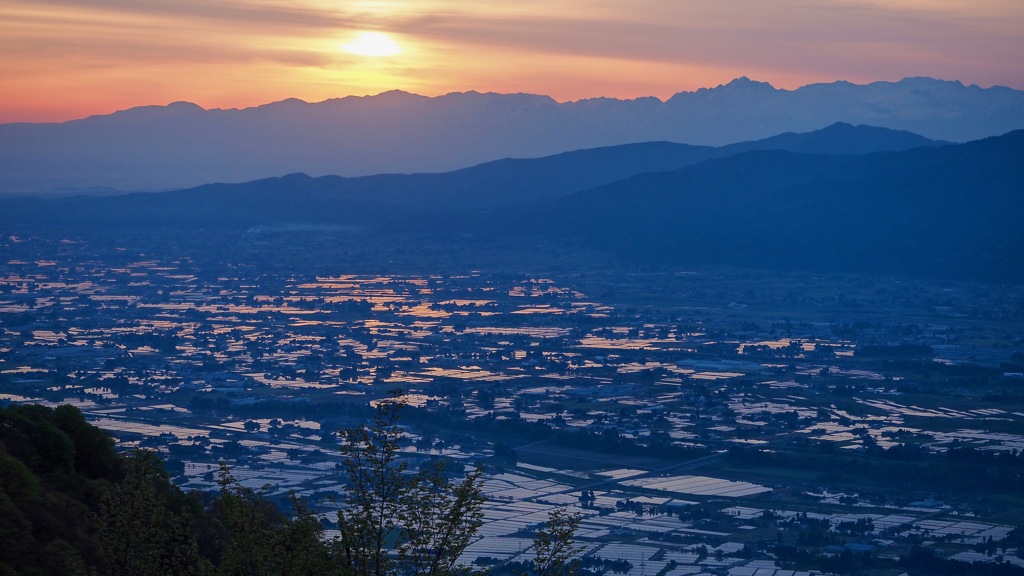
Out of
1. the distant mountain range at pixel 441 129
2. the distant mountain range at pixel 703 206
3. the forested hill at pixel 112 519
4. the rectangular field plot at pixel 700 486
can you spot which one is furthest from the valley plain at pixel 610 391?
the distant mountain range at pixel 441 129

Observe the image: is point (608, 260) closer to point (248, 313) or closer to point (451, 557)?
Result: point (248, 313)

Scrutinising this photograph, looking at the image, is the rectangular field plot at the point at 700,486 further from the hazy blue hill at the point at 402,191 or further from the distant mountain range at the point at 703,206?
the hazy blue hill at the point at 402,191

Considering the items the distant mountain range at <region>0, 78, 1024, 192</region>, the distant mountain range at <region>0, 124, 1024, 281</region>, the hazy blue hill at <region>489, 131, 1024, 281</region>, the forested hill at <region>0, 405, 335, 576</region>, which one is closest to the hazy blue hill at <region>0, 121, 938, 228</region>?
the distant mountain range at <region>0, 124, 1024, 281</region>

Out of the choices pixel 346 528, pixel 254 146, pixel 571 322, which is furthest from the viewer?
pixel 254 146

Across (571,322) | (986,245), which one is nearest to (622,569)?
(571,322)

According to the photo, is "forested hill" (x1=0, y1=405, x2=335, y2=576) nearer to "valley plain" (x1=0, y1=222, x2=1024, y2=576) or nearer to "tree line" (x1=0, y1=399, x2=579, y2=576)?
"tree line" (x1=0, y1=399, x2=579, y2=576)
